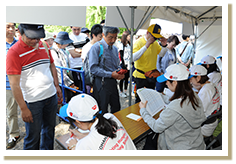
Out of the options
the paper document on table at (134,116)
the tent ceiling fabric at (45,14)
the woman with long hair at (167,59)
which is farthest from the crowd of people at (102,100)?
the woman with long hair at (167,59)

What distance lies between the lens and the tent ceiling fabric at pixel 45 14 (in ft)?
4.20

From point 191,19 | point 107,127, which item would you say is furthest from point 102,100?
point 191,19

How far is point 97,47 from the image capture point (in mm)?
2396

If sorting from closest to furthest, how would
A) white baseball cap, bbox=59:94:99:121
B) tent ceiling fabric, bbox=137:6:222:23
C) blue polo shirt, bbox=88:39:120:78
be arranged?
white baseball cap, bbox=59:94:99:121 → blue polo shirt, bbox=88:39:120:78 → tent ceiling fabric, bbox=137:6:222:23

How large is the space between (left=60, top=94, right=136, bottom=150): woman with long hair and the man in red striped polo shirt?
77cm

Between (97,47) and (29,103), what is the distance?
1.17 metres

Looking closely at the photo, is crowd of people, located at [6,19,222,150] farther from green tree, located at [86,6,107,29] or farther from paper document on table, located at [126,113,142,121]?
green tree, located at [86,6,107,29]

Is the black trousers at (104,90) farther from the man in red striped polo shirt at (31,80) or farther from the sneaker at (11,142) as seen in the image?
the sneaker at (11,142)

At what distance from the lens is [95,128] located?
1105 mm

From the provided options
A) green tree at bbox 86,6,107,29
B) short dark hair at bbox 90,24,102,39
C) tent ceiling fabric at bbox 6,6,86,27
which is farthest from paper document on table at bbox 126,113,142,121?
green tree at bbox 86,6,107,29

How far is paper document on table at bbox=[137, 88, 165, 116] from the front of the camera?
1.93m
